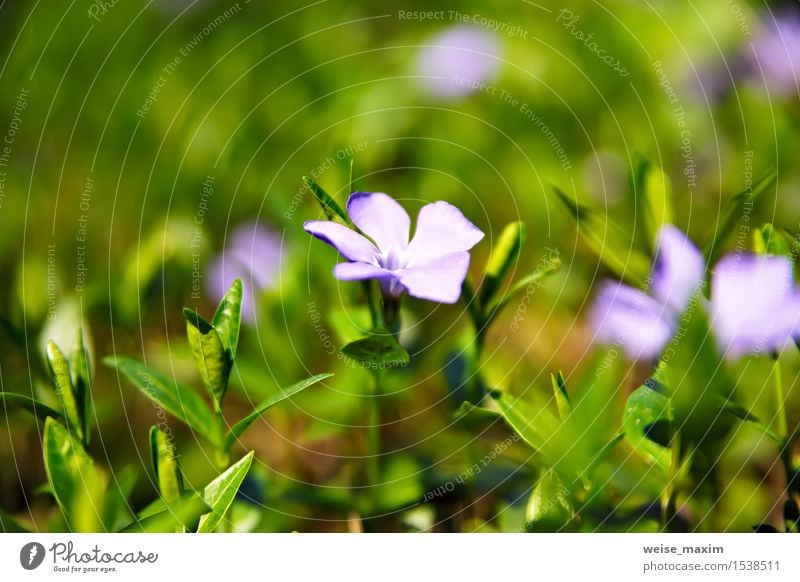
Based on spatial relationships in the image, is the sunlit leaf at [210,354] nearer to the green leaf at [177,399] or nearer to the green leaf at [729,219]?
the green leaf at [177,399]

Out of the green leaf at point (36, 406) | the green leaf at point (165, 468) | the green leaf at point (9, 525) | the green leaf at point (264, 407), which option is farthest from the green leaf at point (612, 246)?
the green leaf at point (9, 525)

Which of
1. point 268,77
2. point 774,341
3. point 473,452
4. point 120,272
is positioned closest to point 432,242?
point 473,452

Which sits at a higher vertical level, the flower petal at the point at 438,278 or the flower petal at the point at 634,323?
the flower petal at the point at 438,278

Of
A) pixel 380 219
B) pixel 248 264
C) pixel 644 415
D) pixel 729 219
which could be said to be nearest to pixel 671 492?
pixel 644 415

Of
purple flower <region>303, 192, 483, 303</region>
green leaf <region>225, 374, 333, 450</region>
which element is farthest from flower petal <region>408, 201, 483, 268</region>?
green leaf <region>225, 374, 333, 450</region>

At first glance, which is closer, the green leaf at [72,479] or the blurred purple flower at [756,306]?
the green leaf at [72,479]

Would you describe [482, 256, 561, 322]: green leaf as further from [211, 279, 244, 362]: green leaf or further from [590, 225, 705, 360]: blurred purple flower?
[211, 279, 244, 362]: green leaf
